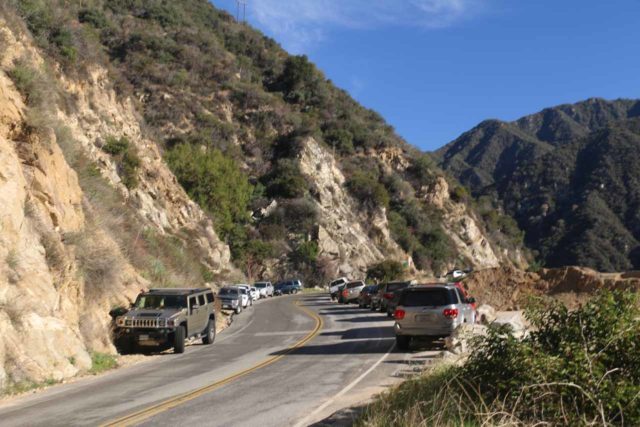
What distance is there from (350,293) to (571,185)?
79252 mm

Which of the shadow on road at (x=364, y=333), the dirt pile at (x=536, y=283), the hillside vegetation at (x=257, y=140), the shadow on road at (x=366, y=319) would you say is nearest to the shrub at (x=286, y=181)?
the hillside vegetation at (x=257, y=140)

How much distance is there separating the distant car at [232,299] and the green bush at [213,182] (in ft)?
85.9

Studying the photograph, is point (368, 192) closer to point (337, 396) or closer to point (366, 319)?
point (366, 319)

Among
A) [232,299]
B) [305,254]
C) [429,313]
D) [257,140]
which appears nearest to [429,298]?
[429,313]

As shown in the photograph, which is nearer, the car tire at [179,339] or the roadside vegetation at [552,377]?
the roadside vegetation at [552,377]

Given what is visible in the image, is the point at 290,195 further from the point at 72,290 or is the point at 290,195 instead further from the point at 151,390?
the point at 151,390

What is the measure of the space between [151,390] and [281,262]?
56.8 metres

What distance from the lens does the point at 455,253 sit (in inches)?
3248

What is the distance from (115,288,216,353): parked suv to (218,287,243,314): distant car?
1496cm

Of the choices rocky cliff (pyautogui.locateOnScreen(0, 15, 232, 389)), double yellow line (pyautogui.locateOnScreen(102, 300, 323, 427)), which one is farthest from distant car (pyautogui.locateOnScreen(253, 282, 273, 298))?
double yellow line (pyautogui.locateOnScreen(102, 300, 323, 427))

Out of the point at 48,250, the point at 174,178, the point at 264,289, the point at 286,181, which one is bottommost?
the point at 264,289

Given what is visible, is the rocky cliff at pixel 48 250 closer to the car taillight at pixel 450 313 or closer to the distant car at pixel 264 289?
the car taillight at pixel 450 313

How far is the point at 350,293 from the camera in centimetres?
4072

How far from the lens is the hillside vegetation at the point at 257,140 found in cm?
6469
